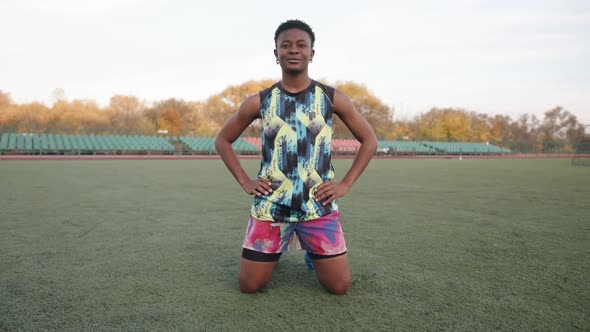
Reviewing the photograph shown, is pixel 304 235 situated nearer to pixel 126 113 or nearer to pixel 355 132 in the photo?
pixel 355 132

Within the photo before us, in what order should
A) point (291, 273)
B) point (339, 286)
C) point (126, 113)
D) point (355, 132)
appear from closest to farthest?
1. point (339, 286)
2. point (355, 132)
3. point (291, 273)
4. point (126, 113)

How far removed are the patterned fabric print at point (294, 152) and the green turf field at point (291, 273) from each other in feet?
1.99

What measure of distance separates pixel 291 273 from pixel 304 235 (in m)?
0.57

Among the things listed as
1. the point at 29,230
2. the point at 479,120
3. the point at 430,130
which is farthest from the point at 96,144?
the point at 479,120

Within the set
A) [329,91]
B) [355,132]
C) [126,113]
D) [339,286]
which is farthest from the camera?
[126,113]

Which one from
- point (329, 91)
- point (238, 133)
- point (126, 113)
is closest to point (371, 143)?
point (329, 91)

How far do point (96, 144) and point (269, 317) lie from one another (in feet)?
115

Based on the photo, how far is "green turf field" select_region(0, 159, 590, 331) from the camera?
8.30ft

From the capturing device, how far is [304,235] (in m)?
3.11

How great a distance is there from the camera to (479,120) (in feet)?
284

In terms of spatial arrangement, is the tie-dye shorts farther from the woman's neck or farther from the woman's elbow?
the woman's neck

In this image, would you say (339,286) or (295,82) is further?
(295,82)

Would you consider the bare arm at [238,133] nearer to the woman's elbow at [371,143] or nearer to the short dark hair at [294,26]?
the short dark hair at [294,26]

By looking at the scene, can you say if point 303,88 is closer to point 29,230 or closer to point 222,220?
point 222,220
